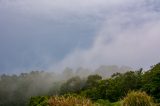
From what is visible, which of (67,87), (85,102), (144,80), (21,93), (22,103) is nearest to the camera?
(85,102)

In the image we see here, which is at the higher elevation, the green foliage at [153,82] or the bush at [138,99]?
the green foliage at [153,82]

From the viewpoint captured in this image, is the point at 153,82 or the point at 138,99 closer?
the point at 138,99

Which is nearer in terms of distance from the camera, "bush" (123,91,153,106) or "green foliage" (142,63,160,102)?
"bush" (123,91,153,106)

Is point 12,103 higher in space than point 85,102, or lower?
higher

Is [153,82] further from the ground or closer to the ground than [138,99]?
further from the ground

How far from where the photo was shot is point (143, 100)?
86.0 ft

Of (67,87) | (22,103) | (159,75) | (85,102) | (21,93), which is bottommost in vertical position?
(85,102)

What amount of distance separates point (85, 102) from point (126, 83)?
2784cm

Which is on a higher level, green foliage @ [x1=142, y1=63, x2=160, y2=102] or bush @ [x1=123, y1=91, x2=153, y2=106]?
green foliage @ [x1=142, y1=63, x2=160, y2=102]

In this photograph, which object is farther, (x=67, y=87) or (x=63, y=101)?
(x=67, y=87)

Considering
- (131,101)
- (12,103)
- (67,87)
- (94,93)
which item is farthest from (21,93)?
(131,101)

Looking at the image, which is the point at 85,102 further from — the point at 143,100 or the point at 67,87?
the point at 67,87

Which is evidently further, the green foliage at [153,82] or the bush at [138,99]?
the green foliage at [153,82]

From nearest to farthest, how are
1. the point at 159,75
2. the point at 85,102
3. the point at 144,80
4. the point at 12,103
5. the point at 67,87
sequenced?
the point at 85,102
the point at 159,75
the point at 144,80
the point at 67,87
the point at 12,103
